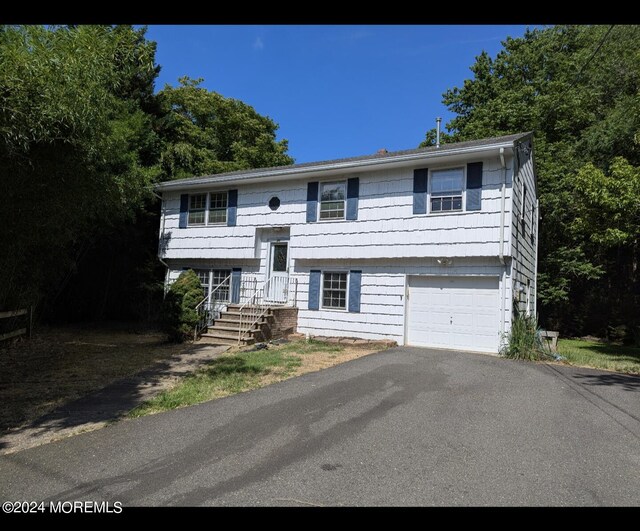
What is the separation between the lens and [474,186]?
10.9 metres

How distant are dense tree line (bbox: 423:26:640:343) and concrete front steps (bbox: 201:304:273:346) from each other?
11657 millimetres

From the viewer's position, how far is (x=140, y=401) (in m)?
6.04

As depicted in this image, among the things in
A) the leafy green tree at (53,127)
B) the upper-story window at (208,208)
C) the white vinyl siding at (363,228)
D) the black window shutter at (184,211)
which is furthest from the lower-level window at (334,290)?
the leafy green tree at (53,127)

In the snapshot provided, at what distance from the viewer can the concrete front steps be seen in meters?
11.7

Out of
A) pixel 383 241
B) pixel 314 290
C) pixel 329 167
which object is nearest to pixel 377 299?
pixel 383 241

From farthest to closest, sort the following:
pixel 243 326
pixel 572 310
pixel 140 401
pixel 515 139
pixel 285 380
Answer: pixel 572 310, pixel 243 326, pixel 515 139, pixel 285 380, pixel 140 401

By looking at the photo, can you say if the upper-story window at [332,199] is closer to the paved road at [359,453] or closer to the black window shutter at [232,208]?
the black window shutter at [232,208]

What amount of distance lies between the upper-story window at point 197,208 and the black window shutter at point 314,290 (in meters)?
4.85

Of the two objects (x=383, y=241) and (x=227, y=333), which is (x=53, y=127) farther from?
(x=383, y=241)

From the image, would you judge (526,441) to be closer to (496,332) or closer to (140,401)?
(140,401)

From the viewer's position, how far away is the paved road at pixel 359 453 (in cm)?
332
